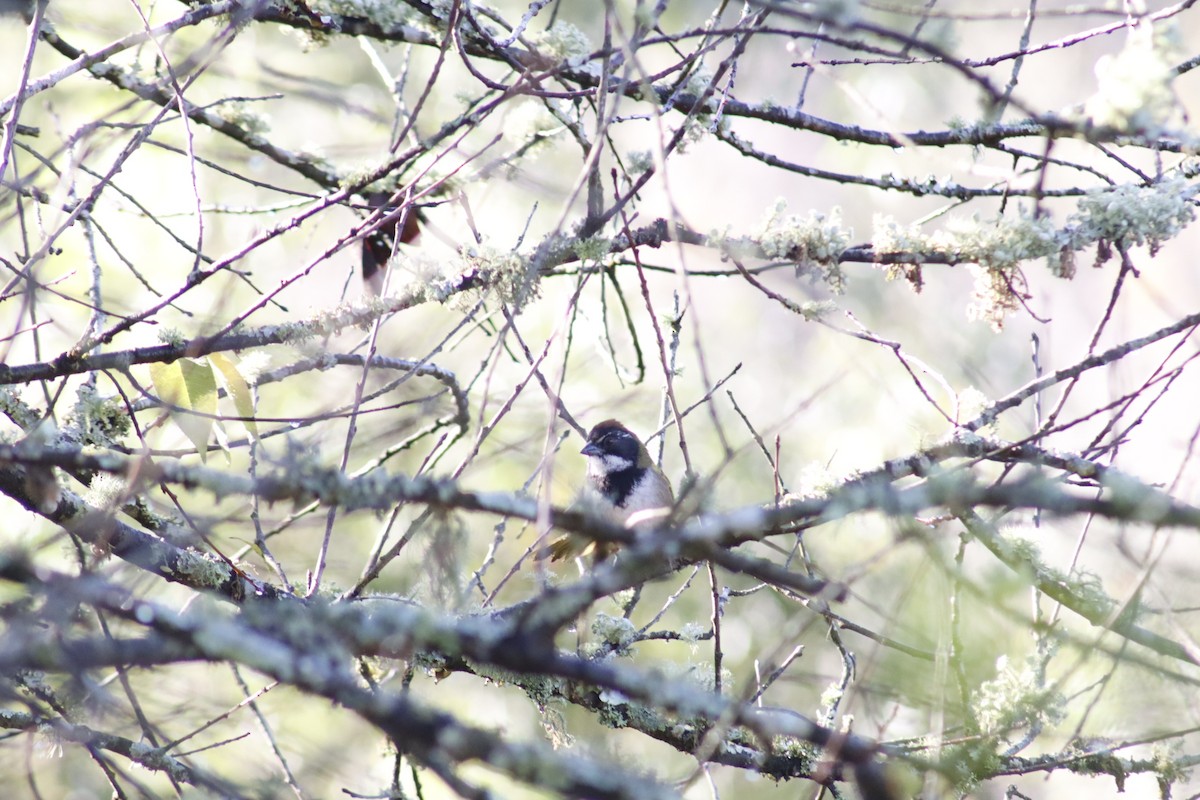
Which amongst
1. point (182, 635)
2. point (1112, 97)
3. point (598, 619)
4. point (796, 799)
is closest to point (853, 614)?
point (796, 799)

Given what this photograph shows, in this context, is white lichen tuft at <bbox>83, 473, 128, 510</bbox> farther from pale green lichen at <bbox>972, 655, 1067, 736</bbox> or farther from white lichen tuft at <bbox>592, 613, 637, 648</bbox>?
pale green lichen at <bbox>972, 655, 1067, 736</bbox>

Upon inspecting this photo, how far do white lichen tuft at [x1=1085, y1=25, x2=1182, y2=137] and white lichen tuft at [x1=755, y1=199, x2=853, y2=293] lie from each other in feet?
4.64

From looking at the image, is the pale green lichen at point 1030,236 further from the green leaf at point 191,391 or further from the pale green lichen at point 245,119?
the pale green lichen at point 245,119

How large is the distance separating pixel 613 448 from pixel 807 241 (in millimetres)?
1990

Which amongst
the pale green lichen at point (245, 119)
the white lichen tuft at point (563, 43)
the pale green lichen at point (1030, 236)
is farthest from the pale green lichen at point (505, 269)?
the pale green lichen at point (245, 119)

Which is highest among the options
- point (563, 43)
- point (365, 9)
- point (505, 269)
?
point (365, 9)

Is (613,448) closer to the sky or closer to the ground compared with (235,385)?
closer to the sky

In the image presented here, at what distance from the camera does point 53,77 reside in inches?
114

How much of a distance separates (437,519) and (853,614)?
731cm

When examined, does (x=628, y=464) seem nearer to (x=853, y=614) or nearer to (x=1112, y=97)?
(x=1112, y=97)

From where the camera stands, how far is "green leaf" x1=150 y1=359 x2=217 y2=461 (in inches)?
106

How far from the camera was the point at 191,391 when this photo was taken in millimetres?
2754

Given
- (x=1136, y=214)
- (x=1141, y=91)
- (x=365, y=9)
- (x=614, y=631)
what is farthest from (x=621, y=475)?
(x=1141, y=91)

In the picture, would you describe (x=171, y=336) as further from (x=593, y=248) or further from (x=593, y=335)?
(x=593, y=335)
